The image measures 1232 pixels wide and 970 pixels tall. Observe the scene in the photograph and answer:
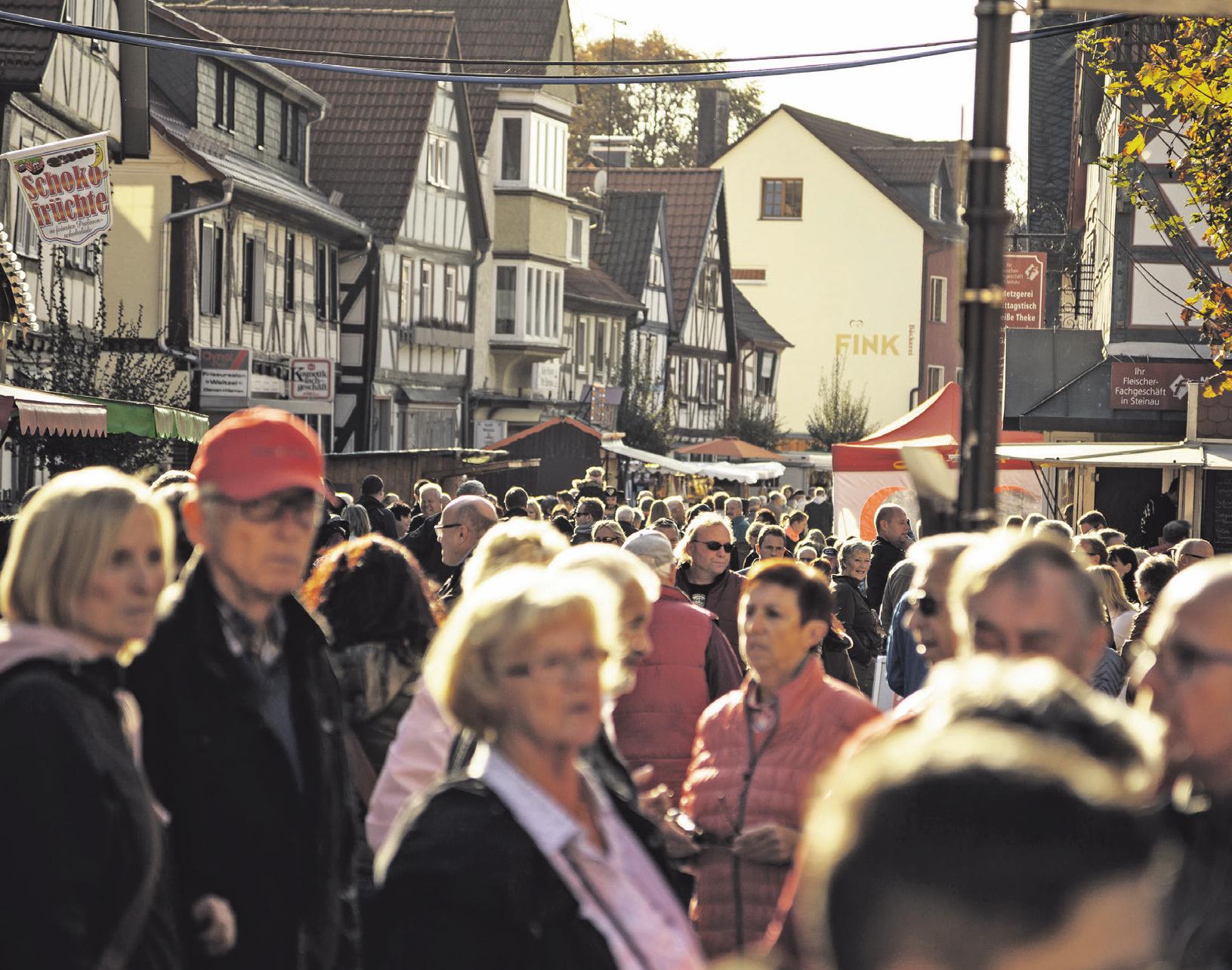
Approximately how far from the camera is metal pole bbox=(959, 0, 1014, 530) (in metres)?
4.79

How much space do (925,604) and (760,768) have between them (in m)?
0.62

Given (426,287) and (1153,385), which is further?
(426,287)

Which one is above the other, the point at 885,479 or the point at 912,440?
the point at 912,440

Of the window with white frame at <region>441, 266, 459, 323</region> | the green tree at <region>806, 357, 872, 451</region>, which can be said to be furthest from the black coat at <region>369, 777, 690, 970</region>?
the green tree at <region>806, 357, 872, 451</region>

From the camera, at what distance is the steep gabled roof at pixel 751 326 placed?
68.4 m

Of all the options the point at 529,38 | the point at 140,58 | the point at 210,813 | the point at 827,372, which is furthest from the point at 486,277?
the point at 210,813

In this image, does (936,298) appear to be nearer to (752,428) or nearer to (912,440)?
(752,428)

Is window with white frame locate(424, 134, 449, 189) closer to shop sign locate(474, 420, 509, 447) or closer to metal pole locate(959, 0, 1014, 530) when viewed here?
shop sign locate(474, 420, 509, 447)

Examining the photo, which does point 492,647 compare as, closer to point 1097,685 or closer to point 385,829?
point 385,829

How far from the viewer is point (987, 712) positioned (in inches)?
72.1

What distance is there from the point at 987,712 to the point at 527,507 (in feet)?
47.4

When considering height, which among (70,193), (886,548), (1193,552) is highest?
(70,193)

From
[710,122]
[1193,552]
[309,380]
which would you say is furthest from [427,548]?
[710,122]

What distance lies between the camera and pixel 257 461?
14.7ft
